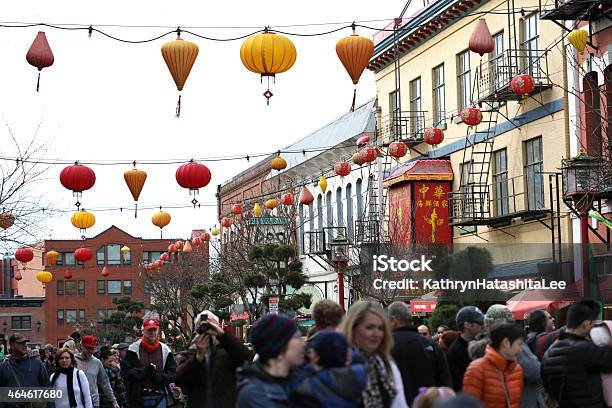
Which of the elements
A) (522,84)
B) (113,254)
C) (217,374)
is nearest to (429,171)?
(522,84)

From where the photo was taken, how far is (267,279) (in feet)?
147

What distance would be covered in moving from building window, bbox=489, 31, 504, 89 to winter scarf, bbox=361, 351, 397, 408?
26.3 metres

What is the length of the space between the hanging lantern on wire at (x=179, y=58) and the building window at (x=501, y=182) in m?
16.7

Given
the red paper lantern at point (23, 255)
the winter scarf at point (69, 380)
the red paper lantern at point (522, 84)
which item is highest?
the red paper lantern at point (522, 84)

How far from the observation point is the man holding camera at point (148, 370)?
13.5 metres

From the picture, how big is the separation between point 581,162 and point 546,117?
18.7 feet

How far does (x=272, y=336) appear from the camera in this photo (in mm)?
6801

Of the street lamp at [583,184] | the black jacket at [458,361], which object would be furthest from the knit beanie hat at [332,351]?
the street lamp at [583,184]

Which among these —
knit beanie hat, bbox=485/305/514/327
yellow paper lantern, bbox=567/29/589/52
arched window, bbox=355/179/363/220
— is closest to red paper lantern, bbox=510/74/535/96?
yellow paper lantern, bbox=567/29/589/52

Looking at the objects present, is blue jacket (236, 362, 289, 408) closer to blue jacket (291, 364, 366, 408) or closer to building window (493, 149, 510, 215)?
blue jacket (291, 364, 366, 408)

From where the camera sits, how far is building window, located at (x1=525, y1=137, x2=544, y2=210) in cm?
3328

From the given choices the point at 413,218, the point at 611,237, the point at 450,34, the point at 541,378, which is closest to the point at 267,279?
the point at 413,218

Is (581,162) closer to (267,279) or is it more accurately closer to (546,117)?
(546,117)

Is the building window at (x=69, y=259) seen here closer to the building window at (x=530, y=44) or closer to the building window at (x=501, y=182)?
the building window at (x=501, y=182)
